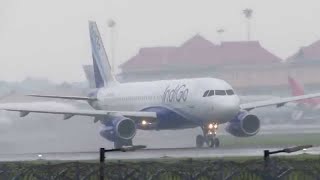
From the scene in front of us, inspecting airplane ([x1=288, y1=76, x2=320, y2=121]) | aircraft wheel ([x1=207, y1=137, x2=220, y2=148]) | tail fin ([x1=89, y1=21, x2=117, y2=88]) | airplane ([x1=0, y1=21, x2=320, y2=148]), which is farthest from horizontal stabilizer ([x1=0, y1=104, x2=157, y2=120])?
airplane ([x1=288, y1=76, x2=320, y2=121])

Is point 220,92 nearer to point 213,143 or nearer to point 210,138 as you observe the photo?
point 210,138

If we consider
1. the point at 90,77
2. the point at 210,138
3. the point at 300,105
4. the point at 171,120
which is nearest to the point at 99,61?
the point at 171,120

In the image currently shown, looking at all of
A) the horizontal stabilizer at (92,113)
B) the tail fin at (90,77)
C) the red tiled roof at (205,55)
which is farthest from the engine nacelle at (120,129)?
the red tiled roof at (205,55)

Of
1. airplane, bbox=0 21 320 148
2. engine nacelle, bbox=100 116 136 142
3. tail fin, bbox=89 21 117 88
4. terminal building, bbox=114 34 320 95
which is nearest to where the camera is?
airplane, bbox=0 21 320 148

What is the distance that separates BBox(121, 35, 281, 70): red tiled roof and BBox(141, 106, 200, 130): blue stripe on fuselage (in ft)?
343

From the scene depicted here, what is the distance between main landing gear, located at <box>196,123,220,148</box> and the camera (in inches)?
2079

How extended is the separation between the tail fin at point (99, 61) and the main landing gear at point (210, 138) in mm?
12181

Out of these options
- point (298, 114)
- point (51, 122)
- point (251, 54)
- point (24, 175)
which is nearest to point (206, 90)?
point (51, 122)

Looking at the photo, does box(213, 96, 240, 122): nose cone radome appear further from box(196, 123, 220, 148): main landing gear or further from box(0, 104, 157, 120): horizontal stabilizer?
box(0, 104, 157, 120): horizontal stabilizer

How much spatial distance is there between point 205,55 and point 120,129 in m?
118

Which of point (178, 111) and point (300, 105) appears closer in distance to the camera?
point (178, 111)

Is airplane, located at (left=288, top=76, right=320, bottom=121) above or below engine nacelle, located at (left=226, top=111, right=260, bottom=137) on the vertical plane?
above

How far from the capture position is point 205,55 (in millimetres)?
172750

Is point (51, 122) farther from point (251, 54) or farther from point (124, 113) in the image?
point (251, 54)
